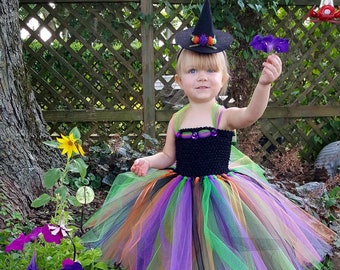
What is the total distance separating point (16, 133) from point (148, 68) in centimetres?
215

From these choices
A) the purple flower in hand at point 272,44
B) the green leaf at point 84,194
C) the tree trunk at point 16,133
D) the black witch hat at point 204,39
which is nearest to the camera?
the purple flower in hand at point 272,44

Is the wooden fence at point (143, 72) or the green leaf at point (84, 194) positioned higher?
the wooden fence at point (143, 72)

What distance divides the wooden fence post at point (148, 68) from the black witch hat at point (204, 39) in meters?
2.68

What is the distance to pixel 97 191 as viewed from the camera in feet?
10.7

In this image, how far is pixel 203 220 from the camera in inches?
72.5

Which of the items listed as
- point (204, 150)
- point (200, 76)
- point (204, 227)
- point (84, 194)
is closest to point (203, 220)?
point (204, 227)

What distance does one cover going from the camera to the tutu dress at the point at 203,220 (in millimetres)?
1793

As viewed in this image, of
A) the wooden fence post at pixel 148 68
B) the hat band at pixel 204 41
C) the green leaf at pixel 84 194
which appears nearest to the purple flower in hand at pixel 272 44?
the hat band at pixel 204 41

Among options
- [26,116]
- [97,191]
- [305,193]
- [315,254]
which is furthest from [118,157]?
[315,254]

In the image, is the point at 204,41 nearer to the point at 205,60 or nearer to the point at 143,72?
the point at 205,60

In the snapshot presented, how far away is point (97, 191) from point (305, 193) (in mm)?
1342

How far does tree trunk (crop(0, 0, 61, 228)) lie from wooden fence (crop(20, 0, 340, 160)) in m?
1.66

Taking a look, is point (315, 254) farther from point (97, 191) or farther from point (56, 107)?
point (56, 107)

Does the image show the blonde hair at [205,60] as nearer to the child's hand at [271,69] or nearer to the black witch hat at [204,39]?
the black witch hat at [204,39]
